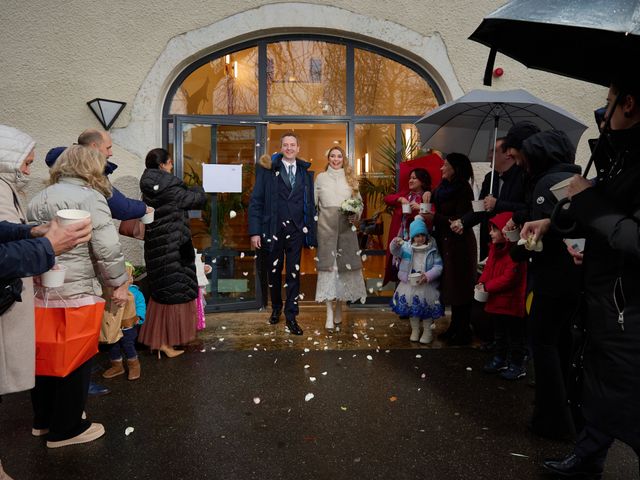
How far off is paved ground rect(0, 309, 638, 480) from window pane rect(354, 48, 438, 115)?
11.7ft

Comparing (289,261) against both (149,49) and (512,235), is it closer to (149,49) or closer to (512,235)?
(512,235)

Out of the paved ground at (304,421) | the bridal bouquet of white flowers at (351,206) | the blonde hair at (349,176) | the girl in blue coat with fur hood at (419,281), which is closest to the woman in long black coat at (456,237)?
the girl in blue coat with fur hood at (419,281)

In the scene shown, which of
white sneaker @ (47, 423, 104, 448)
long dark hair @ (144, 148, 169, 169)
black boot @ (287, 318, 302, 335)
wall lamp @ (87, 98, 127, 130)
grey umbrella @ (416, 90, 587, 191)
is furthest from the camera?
wall lamp @ (87, 98, 127, 130)

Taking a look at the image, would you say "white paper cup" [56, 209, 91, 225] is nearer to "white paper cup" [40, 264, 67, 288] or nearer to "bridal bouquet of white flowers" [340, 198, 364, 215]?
"white paper cup" [40, 264, 67, 288]

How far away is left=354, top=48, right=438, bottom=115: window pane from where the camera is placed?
710 cm

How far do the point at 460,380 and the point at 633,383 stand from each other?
258 centimetres

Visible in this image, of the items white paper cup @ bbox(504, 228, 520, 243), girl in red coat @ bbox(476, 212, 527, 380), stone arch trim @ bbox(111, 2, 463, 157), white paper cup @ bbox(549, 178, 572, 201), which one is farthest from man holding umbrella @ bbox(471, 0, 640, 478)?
stone arch trim @ bbox(111, 2, 463, 157)

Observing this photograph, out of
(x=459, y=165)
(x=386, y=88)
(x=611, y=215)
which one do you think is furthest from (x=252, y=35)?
(x=611, y=215)

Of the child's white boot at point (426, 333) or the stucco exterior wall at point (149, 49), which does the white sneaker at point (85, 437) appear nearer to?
the child's white boot at point (426, 333)

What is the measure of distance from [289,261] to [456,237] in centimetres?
201

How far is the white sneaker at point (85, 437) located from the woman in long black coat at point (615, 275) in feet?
9.77

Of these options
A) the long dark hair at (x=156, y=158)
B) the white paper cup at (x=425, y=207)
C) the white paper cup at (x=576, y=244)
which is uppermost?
the long dark hair at (x=156, y=158)

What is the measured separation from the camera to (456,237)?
528cm

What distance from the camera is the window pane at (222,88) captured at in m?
7.01
